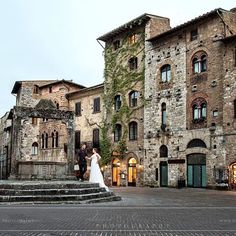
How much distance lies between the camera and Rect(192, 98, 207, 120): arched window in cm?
3011

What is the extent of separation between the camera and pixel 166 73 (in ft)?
110

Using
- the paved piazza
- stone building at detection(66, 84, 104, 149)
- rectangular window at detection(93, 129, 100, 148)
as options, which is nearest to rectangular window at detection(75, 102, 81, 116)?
stone building at detection(66, 84, 104, 149)

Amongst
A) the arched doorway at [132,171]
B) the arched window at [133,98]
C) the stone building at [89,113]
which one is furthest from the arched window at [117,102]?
the arched doorway at [132,171]

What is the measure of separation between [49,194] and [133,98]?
21060mm

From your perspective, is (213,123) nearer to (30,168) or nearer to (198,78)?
(198,78)

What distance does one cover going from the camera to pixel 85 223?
33.2ft

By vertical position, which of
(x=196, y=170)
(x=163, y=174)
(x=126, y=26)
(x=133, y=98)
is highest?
(x=126, y=26)

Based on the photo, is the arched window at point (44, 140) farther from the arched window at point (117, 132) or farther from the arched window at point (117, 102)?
the arched window at point (117, 102)

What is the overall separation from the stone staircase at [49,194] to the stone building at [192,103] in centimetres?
1284

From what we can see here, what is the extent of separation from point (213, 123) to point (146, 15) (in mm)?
10774

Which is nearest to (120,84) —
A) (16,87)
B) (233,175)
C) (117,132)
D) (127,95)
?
(127,95)

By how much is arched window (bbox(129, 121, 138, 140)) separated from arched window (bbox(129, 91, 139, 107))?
147cm

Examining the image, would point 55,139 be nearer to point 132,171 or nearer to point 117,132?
point 117,132

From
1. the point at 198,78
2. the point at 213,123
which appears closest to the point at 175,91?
the point at 198,78
